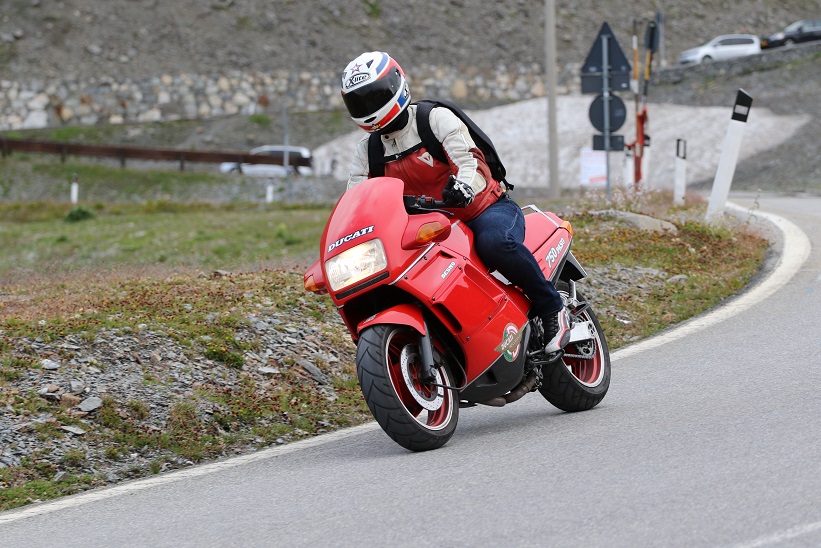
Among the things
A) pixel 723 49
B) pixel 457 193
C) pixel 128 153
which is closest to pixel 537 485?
pixel 457 193

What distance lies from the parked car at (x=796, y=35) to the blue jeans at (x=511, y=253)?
5742 cm

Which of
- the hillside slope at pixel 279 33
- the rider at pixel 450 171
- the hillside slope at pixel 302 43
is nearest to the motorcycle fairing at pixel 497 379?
A: the rider at pixel 450 171

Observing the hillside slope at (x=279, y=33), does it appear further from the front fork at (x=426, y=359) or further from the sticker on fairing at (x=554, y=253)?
the front fork at (x=426, y=359)

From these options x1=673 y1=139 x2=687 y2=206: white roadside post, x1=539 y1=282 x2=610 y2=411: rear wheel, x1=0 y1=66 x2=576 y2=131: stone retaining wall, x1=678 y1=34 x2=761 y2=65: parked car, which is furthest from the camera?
x1=678 y1=34 x2=761 y2=65: parked car

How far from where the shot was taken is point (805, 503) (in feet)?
15.7

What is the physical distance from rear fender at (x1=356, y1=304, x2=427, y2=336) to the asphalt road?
66cm

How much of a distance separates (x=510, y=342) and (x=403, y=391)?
0.79 m

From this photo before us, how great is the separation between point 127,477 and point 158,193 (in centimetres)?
3495

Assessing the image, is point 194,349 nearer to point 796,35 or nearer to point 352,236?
point 352,236

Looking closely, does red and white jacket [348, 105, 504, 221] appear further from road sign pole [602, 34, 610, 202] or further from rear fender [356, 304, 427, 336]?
road sign pole [602, 34, 610, 202]

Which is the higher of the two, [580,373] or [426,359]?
[426,359]

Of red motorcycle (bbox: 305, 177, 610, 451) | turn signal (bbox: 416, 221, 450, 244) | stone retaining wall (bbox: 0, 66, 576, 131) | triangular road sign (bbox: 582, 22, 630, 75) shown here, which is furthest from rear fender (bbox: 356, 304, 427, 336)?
stone retaining wall (bbox: 0, 66, 576, 131)

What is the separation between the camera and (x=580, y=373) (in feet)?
25.5

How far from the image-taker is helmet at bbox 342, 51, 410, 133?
671 centimetres
